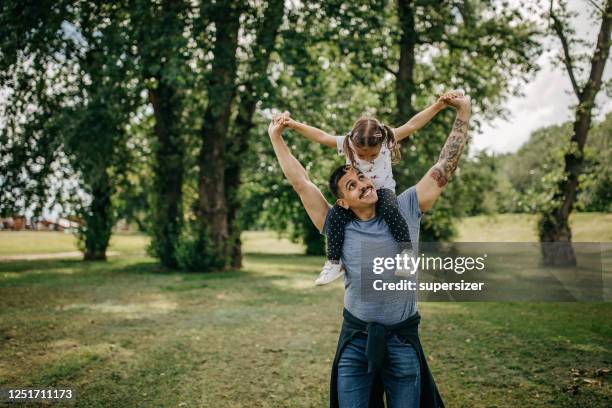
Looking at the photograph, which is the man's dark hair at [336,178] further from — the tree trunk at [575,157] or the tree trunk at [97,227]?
the tree trunk at [97,227]

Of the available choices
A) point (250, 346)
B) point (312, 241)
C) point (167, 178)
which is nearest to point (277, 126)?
point (250, 346)

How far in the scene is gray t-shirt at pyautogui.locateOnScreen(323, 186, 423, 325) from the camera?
118 inches

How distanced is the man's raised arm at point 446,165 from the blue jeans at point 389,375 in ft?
2.84

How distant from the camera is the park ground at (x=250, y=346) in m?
6.34

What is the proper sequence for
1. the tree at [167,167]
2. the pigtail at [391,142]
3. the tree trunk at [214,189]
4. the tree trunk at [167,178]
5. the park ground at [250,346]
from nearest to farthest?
the pigtail at [391,142] < the park ground at [250,346] < the tree trunk at [214,189] < the tree at [167,167] < the tree trunk at [167,178]

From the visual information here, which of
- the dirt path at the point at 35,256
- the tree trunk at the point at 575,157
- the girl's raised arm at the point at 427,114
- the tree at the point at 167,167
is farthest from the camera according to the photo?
the dirt path at the point at 35,256

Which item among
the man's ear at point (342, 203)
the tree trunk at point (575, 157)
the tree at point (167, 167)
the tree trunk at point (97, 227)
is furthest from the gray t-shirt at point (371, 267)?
the tree trunk at point (97, 227)

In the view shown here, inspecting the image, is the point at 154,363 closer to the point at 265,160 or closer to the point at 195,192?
the point at 195,192

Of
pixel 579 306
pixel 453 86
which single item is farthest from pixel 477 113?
pixel 579 306

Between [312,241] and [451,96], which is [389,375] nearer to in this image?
[451,96]

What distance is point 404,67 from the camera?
1811cm

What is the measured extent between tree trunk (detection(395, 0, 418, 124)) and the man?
47.2 feet

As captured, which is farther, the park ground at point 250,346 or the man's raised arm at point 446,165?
the park ground at point 250,346

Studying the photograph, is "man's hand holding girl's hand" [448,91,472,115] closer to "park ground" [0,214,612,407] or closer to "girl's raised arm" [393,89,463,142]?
"girl's raised arm" [393,89,463,142]
